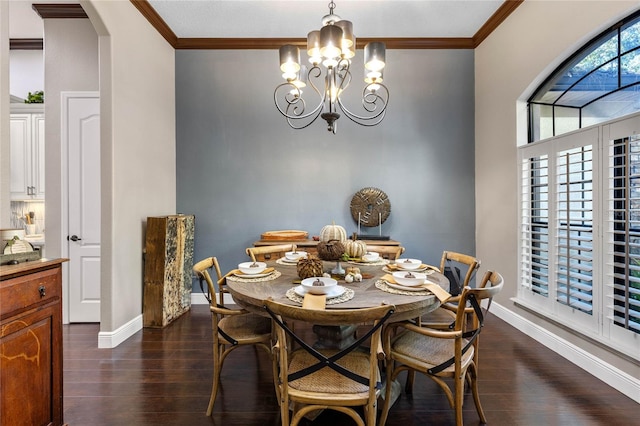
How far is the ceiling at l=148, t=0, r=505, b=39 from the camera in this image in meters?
3.19

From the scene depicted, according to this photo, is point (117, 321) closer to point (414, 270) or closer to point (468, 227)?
point (414, 270)

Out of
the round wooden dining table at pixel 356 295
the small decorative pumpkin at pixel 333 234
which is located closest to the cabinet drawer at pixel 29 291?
the round wooden dining table at pixel 356 295

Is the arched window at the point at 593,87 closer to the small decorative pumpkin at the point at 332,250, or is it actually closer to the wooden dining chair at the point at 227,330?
the small decorative pumpkin at the point at 332,250

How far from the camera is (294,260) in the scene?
249 centimetres

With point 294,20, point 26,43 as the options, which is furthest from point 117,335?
point 26,43

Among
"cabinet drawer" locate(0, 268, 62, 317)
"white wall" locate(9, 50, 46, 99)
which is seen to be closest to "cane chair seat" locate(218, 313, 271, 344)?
"cabinet drawer" locate(0, 268, 62, 317)

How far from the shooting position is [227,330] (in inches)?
77.7

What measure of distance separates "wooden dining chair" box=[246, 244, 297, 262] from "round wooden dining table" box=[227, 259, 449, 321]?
678mm

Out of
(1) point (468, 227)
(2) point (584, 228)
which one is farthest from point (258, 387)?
(1) point (468, 227)

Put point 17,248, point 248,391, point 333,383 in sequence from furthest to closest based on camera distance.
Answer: point 248,391, point 17,248, point 333,383

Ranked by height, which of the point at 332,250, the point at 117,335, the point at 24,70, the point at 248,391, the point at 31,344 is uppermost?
the point at 24,70

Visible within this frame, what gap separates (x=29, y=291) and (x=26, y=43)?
13.6 ft

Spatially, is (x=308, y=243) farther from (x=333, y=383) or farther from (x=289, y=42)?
(x=289, y=42)

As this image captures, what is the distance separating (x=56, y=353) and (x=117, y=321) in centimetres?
138
